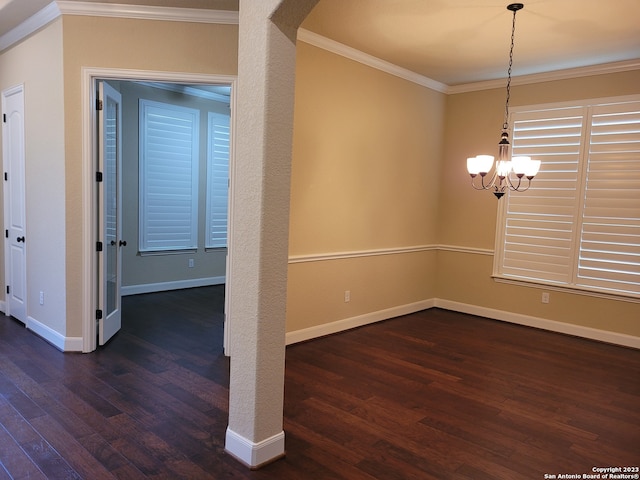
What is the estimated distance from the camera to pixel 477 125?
5.70 meters

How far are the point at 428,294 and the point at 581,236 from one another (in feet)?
6.46

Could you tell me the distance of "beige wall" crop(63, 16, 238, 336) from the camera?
144 inches

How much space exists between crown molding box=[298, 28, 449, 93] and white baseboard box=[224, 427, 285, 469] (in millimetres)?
3313

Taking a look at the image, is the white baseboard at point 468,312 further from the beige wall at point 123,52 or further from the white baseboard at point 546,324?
the beige wall at point 123,52

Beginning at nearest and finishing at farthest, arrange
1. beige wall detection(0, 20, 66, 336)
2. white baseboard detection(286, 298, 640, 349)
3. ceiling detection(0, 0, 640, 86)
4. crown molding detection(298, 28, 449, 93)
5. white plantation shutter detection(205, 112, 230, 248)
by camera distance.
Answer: ceiling detection(0, 0, 640, 86)
beige wall detection(0, 20, 66, 336)
crown molding detection(298, 28, 449, 93)
white baseboard detection(286, 298, 640, 349)
white plantation shutter detection(205, 112, 230, 248)

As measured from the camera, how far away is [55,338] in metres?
4.06

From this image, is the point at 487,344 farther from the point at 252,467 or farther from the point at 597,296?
the point at 252,467

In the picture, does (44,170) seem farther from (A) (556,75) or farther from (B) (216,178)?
(A) (556,75)

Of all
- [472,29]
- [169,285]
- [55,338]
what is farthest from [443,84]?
[55,338]

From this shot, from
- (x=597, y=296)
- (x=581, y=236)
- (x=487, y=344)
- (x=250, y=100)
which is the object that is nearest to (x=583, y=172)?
(x=581, y=236)

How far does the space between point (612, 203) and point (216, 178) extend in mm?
5147

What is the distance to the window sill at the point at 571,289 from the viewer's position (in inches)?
185

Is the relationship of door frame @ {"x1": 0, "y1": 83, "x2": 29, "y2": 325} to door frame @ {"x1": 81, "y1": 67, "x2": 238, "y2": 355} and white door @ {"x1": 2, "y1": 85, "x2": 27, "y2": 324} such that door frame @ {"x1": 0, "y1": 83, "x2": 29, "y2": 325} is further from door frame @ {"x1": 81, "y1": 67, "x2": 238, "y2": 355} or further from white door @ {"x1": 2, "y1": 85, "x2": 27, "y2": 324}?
door frame @ {"x1": 81, "y1": 67, "x2": 238, "y2": 355}

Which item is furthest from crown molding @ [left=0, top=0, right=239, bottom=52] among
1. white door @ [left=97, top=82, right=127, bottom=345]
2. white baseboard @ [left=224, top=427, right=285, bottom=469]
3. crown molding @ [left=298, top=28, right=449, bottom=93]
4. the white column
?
white baseboard @ [left=224, top=427, right=285, bottom=469]
